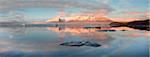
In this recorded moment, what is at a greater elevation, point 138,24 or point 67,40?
point 138,24

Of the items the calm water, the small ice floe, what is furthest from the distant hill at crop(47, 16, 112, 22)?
the small ice floe

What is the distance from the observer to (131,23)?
4.39m

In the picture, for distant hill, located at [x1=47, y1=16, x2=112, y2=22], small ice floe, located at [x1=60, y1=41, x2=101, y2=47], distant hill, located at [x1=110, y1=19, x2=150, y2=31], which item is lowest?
small ice floe, located at [x1=60, y1=41, x2=101, y2=47]

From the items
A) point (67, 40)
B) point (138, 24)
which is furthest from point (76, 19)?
point (138, 24)

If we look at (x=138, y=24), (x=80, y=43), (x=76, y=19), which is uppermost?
(x=76, y=19)

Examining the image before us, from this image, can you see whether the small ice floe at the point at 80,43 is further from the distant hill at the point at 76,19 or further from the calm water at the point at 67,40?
the distant hill at the point at 76,19

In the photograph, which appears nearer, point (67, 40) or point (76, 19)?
point (76, 19)

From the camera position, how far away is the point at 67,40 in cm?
442

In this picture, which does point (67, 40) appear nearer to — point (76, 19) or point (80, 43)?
point (80, 43)

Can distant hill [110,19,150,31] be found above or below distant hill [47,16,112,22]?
below

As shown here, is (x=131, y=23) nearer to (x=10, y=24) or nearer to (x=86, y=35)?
(x=86, y=35)

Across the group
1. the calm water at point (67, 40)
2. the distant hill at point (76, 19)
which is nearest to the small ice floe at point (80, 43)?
the calm water at point (67, 40)

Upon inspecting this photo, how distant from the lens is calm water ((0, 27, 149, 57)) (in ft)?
13.6

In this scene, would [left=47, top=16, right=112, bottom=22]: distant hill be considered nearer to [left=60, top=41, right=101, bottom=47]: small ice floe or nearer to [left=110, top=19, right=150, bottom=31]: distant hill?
[left=110, top=19, right=150, bottom=31]: distant hill
